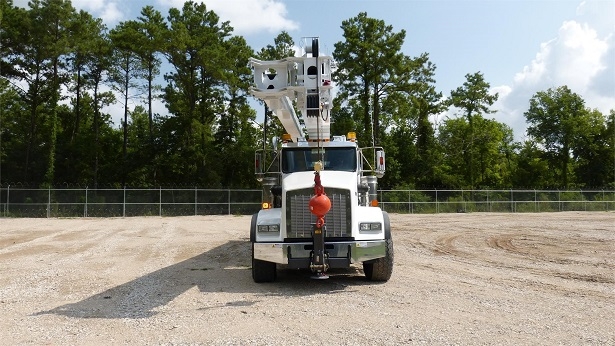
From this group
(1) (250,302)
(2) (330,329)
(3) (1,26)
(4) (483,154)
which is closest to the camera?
(2) (330,329)

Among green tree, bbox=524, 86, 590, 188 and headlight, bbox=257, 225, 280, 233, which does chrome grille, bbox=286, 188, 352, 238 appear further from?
green tree, bbox=524, 86, 590, 188

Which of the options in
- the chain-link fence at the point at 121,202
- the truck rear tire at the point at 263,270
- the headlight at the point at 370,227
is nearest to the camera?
the headlight at the point at 370,227

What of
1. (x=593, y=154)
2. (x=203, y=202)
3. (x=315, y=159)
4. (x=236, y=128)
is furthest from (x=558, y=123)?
(x=315, y=159)

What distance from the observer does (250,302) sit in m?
8.13

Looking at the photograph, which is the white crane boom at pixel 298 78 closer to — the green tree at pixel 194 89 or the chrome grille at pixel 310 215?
the chrome grille at pixel 310 215

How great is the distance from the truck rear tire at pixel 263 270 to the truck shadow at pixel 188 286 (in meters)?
0.13

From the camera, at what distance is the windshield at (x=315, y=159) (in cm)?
1057

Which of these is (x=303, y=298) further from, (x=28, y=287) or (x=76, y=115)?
(x=76, y=115)

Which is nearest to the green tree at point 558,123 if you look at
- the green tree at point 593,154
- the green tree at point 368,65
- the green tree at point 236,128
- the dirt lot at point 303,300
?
the green tree at point 593,154

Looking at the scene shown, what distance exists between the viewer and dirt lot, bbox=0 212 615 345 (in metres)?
6.30

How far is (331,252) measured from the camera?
895 centimetres

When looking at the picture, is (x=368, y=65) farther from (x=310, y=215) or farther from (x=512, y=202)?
(x=310, y=215)

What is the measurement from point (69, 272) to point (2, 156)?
3977 cm

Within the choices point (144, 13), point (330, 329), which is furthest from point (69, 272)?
point (144, 13)
